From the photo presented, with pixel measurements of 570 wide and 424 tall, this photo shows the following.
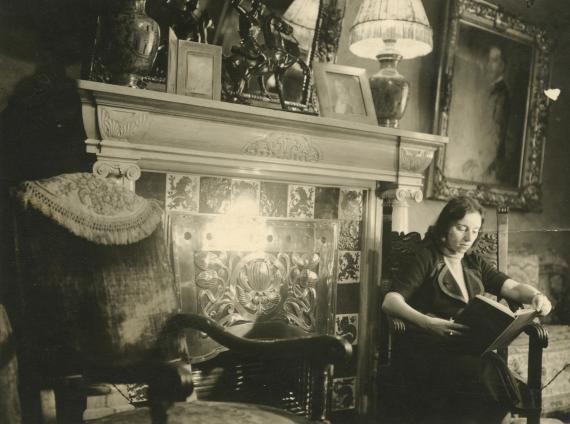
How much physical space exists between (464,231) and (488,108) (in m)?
1.66

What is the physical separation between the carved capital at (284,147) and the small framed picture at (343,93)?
0.23 metres

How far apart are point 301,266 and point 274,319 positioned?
0.29m

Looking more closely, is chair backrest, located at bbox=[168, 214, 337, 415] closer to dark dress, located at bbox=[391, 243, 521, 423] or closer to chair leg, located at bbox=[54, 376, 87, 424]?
dark dress, located at bbox=[391, 243, 521, 423]

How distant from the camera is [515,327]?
2230 millimetres

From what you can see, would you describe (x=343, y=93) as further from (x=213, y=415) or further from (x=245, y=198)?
(x=213, y=415)

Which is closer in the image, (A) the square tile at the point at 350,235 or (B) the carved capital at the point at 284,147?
(B) the carved capital at the point at 284,147

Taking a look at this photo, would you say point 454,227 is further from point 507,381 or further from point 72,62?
point 72,62

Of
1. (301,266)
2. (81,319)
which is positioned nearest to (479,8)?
(301,266)

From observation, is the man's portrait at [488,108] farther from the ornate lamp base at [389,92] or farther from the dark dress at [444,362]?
the dark dress at [444,362]

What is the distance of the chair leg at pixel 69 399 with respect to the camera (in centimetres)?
135

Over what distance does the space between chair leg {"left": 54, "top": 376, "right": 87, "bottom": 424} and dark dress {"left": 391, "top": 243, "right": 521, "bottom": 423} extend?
151cm

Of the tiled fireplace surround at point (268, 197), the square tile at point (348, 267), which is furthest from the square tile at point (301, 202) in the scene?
the square tile at point (348, 267)

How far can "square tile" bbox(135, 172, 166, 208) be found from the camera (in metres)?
2.29

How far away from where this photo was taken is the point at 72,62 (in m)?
2.29
